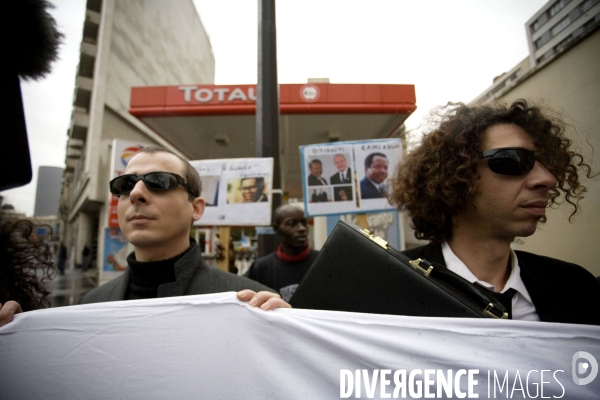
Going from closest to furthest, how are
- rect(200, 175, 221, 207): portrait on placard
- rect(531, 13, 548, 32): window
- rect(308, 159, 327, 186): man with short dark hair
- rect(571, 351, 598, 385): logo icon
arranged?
rect(571, 351, 598, 385): logo icon < rect(531, 13, 548, 32): window < rect(200, 175, 221, 207): portrait on placard < rect(308, 159, 327, 186): man with short dark hair

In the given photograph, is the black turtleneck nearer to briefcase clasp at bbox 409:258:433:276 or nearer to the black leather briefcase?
the black leather briefcase

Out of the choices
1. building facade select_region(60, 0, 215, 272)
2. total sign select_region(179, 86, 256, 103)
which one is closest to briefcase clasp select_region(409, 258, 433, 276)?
total sign select_region(179, 86, 256, 103)

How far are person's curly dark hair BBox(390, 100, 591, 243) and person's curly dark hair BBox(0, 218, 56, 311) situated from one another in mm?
1717

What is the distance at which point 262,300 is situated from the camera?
95 cm

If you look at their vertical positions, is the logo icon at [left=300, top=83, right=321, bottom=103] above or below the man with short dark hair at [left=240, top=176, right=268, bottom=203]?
above

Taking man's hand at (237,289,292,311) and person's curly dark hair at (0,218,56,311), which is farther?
person's curly dark hair at (0,218,56,311)

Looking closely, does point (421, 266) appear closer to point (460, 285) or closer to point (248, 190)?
point (460, 285)

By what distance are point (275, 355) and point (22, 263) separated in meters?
1.13

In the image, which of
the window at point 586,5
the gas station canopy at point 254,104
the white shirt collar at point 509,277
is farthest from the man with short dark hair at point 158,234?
the gas station canopy at point 254,104

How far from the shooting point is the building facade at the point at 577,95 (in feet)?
5.00

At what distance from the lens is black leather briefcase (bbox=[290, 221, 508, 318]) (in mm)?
894

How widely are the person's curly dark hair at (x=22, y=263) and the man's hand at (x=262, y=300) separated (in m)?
0.88

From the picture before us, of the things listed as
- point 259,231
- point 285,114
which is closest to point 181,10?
point 285,114

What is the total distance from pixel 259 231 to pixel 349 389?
2659 mm
